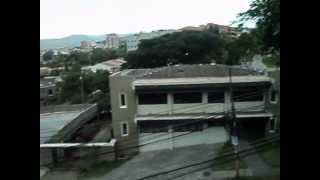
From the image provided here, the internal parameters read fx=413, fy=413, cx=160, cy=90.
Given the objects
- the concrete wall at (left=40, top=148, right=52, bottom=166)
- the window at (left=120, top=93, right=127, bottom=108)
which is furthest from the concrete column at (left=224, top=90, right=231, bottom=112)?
the concrete wall at (left=40, top=148, right=52, bottom=166)

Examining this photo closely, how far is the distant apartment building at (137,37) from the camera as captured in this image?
2.25 m

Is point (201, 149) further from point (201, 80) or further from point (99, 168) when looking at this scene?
point (99, 168)

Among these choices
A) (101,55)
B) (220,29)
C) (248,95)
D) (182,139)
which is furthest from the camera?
(182,139)

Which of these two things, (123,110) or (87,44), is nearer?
(87,44)

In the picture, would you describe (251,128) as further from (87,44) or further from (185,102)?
(87,44)

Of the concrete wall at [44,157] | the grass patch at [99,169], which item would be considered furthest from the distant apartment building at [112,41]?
the grass patch at [99,169]

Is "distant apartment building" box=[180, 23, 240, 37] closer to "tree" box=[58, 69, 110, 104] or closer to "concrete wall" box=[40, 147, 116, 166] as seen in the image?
"tree" box=[58, 69, 110, 104]

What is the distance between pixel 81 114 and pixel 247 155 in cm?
128

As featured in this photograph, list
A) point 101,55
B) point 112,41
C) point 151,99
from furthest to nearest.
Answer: point 151,99 → point 101,55 → point 112,41

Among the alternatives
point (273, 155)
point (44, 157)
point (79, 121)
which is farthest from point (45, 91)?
point (79, 121)

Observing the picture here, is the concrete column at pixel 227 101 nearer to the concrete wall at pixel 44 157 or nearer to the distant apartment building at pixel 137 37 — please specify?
the distant apartment building at pixel 137 37

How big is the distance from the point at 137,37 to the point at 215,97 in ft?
2.71

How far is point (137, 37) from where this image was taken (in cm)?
231
